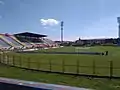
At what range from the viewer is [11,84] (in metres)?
7.71

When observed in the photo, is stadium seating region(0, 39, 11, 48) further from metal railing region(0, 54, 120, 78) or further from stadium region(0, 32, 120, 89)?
metal railing region(0, 54, 120, 78)

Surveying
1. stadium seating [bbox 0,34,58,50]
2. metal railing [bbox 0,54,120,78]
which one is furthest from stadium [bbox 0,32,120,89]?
stadium seating [bbox 0,34,58,50]

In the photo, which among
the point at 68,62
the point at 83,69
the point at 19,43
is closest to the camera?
the point at 83,69

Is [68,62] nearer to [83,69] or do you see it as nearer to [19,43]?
[83,69]

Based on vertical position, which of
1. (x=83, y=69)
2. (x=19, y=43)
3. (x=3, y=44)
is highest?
(x=19, y=43)

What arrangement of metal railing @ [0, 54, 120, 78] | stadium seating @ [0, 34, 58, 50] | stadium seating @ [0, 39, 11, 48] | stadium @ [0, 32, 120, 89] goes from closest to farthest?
1. metal railing @ [0, 54, 120, 78]
2. stadium @ [0, 32, 120, 89]
3. stadium seating @ [0, 39, 11, 48]
4. stadium seating @ [0, 34, 58, 50]

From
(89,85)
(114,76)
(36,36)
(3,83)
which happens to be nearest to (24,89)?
(3,83)

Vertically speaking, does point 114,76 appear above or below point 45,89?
below

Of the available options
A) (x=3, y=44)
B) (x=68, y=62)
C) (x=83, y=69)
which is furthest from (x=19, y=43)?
(x=83, y=69)

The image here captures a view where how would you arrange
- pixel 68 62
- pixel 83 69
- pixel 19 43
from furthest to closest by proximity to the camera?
pixel 19 43
pixel 68 62
pixel 83 69

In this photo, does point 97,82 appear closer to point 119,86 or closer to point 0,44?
point 119,86

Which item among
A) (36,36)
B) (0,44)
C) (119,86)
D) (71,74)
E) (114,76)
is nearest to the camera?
(119,86)

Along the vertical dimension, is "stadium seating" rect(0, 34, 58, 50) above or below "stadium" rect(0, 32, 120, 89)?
above

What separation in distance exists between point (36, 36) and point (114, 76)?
Result: 10390 centimetres
